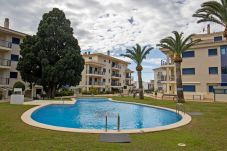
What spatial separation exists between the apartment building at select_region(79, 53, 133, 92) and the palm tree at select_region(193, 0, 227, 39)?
40709 millimetres

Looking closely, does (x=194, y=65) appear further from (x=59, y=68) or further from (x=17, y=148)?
(x=17, y=148)

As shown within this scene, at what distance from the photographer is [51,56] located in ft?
112

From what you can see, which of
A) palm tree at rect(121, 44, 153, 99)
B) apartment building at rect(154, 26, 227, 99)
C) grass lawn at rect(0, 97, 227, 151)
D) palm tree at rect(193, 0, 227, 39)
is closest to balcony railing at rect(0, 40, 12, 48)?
palm tree at rect(121, 44, 153, 99)

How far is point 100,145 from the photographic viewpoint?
298 inches

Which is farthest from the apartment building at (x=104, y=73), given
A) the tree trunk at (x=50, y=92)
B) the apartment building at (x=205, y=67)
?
the apartment building at (x=205, y=67)

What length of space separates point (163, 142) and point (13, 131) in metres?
6.74

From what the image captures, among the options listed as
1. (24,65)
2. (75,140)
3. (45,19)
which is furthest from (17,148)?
(45,19)

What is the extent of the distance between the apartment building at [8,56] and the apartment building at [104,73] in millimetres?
23675

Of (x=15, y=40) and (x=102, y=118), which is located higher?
(x=15, y=40)

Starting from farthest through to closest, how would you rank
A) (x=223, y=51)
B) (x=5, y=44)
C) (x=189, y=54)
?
(x=189, y=54) < (x=223, y=51) < (x=5, y=44)

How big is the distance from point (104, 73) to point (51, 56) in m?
34.3

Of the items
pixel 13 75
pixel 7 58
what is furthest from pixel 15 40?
pixel 13 75

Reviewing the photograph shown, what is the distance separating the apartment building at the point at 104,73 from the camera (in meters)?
59.9

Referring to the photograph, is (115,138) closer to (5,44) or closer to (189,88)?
(5,44)
